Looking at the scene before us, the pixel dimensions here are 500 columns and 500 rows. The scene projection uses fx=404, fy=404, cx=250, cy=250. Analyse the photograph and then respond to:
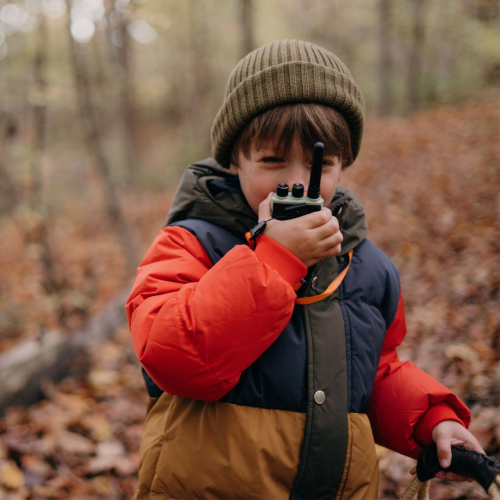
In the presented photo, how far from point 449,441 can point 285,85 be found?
4.73ft

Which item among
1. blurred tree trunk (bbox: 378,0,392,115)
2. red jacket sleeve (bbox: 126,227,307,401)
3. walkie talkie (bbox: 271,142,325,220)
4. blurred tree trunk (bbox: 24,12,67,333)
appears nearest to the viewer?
red jacket sleeve (bbox: 126,227,307,401)

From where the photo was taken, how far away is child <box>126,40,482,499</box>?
1.26 m

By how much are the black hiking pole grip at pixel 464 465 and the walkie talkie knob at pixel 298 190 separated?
108cm

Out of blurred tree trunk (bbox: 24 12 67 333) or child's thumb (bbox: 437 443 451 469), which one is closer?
child's thumb (bbox: 437 443 451 469)

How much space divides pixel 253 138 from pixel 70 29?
19.6 feet

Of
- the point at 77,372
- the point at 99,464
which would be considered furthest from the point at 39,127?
the point at 99,464

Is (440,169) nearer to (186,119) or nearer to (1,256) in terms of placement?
(1,256)

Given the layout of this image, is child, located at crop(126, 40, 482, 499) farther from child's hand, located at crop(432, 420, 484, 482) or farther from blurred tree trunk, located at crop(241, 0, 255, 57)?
blurred tree trunk, located at crop(241, 0, 255, 57)

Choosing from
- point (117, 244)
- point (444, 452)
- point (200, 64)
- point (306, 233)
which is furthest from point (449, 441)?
point (200, 64)

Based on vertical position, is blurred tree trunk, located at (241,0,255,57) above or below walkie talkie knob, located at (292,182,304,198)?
above

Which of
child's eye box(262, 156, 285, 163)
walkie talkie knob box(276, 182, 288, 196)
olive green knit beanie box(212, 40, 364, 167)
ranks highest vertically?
olive green knit beanie box(212, 40, 364, 167)

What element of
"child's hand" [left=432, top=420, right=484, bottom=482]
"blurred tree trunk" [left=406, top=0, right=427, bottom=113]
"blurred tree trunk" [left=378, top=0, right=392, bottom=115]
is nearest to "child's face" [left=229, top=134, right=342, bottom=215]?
"child's hand" [left=432, top=420, right=484, bottom=482]

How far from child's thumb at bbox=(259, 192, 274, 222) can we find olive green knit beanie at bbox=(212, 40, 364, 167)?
354mm

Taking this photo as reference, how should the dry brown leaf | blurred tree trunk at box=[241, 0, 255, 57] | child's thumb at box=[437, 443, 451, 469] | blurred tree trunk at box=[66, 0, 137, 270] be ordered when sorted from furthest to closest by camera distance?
blurred tree trunk at box=[241, 0, 255, 57]
blurred tree trunk at box=[66, 0, 137, 270]
the dry brown leaf
child's thumb at box=[437, 443, 451, 469]
